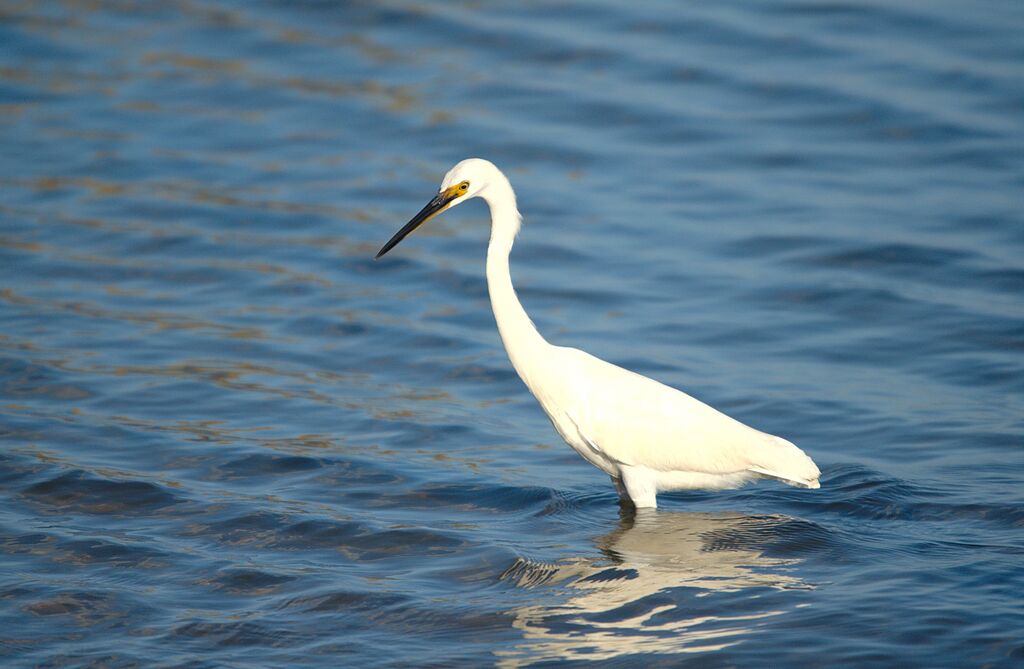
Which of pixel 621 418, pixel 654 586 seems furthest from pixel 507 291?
pixel 654 586

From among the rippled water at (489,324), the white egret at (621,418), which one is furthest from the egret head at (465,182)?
the rippled water at (489,324)

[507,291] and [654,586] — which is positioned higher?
[507,291]

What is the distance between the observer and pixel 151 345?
9.59 meters

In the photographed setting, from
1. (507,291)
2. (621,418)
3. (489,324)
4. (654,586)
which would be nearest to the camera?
(654,586)

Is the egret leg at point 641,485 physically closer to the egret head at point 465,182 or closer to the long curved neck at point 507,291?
the long curved neck at point 507,291

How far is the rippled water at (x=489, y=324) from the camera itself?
19.7 ft

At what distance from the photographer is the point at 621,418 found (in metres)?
7.01

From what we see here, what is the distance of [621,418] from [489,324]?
3237mm

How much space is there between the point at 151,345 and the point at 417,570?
3.94 m

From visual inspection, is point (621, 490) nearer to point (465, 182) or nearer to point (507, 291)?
point (507, 291)

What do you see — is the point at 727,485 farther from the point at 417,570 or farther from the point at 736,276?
the point at 736,276

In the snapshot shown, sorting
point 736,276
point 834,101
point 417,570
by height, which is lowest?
point 417,570

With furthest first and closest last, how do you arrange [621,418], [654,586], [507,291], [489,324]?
[489,324] → [507,291] → [621,418] → [654,586]

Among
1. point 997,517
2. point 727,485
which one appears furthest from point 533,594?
point 997,517
